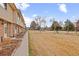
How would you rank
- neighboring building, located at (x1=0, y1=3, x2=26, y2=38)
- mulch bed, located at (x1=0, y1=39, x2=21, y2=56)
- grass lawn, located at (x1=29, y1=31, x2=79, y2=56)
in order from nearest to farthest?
mulch bed, located at (x1=0, y1=39, x2=21, y2=56) → grass lawn, located at (x1=29, y1=31, x2=79, y2=56) → neighboring building, located at (x1=0, y1=3, x2=26, y2=38)

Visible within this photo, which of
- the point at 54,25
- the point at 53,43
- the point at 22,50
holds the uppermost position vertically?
the point at 54,25

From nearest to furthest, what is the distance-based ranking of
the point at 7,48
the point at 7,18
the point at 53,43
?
the point at 7,48 → the point at 53,43 → the point at 7,18

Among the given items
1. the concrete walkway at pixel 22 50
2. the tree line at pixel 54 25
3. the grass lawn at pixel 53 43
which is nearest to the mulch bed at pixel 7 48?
the concrete walkway at pixel 22 50

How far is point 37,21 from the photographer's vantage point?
4.39 meters

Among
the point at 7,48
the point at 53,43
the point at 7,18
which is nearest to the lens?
the point at 7,48

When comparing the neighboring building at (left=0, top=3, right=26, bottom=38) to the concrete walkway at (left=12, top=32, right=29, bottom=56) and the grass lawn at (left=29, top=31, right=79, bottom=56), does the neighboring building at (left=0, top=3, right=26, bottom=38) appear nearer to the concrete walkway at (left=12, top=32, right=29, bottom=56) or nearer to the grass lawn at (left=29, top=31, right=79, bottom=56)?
the concrete walkway at (left=12, top=32, right=29, bottom=56)

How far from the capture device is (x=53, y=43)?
448 cm

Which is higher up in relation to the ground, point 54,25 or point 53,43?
point 54,25

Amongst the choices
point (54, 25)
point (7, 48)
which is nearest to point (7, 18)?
point (7, 48)

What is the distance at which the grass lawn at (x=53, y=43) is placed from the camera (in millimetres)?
4273

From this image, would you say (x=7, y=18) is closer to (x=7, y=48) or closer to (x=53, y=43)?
(x=7, y=48)

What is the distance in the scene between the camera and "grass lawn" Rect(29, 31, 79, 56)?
427cm

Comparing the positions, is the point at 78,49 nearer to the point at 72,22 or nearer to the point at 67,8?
the point at 72,22

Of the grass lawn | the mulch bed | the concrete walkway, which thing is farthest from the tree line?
the mulch bed
